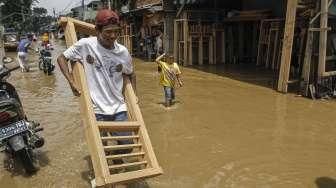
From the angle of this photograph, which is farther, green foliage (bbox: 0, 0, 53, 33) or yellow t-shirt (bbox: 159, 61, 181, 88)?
green foliage (bbox: 0, 0, 53, 33)

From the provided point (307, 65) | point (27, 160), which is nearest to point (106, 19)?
point (27, 160)

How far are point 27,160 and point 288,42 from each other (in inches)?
294

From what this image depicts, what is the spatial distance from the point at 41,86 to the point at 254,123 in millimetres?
8211

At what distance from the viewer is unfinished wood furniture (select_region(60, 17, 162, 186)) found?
373 cm

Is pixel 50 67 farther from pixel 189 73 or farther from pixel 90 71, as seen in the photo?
pixel 90 71

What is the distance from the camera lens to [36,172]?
5.54 metres

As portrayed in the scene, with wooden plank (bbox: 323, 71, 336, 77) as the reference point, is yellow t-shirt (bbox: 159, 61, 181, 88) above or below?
above

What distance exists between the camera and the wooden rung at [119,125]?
13.1ft

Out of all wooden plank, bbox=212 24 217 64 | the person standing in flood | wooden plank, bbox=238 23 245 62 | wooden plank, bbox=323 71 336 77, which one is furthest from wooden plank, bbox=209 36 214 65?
the person standing in flood

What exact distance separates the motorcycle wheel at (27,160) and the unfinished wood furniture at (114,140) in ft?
4.26

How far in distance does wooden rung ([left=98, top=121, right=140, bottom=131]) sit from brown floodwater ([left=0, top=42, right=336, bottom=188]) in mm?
959

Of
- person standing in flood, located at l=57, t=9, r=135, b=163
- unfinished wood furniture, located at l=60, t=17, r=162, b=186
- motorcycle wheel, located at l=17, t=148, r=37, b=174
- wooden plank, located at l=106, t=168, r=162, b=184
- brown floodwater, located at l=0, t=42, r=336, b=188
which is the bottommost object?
brown floodwater, located at l=0, t=42, r=336, b=188

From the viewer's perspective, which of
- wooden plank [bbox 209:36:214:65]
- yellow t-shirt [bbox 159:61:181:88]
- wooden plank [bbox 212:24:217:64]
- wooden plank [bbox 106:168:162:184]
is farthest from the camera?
wooden plank [bbox 209:36:214:65]

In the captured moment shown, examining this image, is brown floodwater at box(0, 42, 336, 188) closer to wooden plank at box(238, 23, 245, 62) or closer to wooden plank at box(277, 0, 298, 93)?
wooden plank at box(277, 0, 298, 93)
